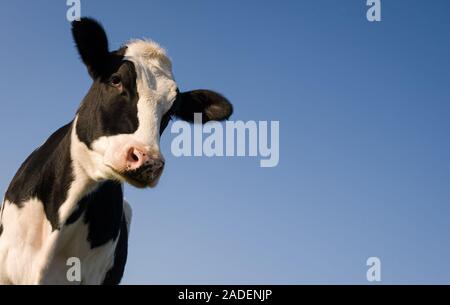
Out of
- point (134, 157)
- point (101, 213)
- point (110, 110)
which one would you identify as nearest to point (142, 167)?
point (134, 157)

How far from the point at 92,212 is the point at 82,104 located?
4.27 feet

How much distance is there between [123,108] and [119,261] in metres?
2.79

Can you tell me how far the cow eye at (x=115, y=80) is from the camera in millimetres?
7941

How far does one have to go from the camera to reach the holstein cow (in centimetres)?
760

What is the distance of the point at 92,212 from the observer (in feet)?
26.8

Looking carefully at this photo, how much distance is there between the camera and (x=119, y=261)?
31.3 feet

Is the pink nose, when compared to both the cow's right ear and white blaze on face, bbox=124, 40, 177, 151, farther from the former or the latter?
the cow's right ear

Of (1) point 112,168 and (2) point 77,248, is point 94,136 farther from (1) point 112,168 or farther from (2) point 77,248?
(2) point 77,248

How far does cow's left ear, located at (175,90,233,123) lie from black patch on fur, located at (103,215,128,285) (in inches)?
74.5

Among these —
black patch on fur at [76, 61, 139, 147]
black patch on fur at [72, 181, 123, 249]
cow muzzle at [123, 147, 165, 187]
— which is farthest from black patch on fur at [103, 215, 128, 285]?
cow muzzle at [123, 147, 165, 187]

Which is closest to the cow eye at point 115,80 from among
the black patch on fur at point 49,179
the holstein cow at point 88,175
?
the holstein cow at point 88,175

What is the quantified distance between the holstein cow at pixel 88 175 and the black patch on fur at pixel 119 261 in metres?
0.15

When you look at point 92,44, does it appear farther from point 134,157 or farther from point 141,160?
point 141,160
